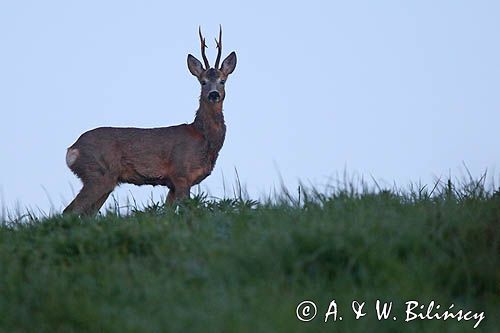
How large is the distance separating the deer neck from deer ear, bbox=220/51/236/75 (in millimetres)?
576

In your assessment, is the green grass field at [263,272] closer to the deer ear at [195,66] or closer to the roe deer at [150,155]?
the roe deer at [150,155]

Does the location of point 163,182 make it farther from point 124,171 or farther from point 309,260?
point 309,260

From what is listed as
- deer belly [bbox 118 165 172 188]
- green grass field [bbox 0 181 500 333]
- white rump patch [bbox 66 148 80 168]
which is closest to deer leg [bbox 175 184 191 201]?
deer belly [bbox 118 165 172 188]

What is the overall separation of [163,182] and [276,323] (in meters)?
8.95

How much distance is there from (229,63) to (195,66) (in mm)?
508

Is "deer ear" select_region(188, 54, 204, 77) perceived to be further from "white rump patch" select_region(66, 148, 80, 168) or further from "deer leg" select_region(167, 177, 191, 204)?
"white rump patch" select_region(66, 148, 80, 168)

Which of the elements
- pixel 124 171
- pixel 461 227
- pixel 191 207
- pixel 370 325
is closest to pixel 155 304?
pixel 370 325

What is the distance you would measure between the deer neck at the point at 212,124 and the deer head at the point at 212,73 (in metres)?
0.12

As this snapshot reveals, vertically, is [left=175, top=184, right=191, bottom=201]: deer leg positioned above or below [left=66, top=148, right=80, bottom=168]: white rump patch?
below

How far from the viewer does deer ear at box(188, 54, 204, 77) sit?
15.5 metres

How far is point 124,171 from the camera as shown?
47.0ft

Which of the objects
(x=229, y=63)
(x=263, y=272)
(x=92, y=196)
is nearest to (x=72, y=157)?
(x=92, y=196)

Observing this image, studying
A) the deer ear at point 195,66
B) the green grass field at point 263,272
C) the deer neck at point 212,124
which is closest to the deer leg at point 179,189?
the deer neck at point 212,124

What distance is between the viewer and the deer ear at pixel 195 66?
15.5 meters
